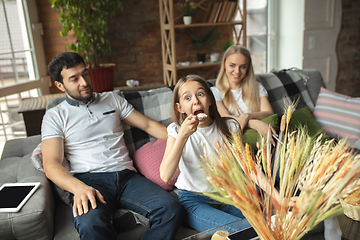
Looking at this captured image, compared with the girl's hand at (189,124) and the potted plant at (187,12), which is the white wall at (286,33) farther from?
the girl's hand at (189,124)

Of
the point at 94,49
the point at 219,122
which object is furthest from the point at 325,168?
the point at 94,49

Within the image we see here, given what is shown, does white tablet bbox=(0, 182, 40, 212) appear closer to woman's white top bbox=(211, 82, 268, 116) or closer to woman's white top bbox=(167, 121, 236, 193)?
woman's white top bbox=(167, 121, 236, 193)

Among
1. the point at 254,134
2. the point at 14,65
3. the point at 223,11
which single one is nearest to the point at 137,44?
the point at 223,11

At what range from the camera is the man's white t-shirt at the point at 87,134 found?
1.55 metres

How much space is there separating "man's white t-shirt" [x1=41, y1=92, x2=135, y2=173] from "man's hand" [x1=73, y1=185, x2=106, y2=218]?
247 mm

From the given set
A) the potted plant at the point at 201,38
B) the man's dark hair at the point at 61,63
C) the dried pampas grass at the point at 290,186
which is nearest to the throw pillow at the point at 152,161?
the man's dark hair at the point at 61,63

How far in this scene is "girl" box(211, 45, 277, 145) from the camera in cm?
194

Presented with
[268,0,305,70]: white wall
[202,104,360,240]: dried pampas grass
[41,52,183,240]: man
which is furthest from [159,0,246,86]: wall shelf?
[202,104,360,240]: dried pampas grass

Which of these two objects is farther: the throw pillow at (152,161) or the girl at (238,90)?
the girl at (238,90)

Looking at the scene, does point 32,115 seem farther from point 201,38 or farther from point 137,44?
point 201,38

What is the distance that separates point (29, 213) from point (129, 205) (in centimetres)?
44

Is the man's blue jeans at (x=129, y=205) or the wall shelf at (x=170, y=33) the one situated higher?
the wall shelf at (x=170, y=33)

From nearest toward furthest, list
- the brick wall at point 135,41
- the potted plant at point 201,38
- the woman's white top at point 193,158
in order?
the woman's white top at point 193,158
the brick wall at point 135,41
the potted plant at point 201,38

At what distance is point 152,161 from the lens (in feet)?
5.40
